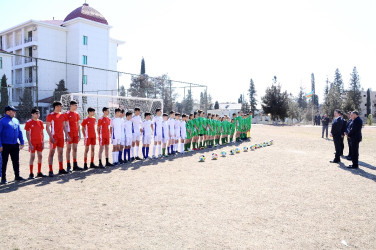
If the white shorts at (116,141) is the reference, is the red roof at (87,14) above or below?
above

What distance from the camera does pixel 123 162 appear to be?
1024 centimetres

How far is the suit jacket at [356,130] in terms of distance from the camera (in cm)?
966

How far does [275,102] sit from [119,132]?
4518 centimetres

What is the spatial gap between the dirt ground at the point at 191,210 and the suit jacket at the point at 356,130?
142 centimetres

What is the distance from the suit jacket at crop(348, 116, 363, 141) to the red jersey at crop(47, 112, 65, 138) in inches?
363

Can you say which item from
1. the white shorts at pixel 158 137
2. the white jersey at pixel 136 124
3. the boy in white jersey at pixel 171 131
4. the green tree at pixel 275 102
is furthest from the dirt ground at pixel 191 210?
the green tree at pixel 275 102

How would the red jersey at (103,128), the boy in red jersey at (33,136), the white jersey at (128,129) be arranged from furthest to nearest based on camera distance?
the white jersey at (128,129)
the red jersey at (103,128)
the boy in red jersey at (33,136)

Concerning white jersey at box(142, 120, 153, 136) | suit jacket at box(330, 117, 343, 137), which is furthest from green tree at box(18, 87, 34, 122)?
suit jacket at box(330, 117, 343, 137)

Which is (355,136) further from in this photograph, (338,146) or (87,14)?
(87,14)

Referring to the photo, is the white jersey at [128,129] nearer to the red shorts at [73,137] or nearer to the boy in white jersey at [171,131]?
the red shorts at [73,137]

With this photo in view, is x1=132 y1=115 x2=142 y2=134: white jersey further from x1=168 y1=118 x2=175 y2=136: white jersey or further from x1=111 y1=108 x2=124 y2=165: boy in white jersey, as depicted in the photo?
x1=168 y1=118 x2=175 y2=136: white jersey

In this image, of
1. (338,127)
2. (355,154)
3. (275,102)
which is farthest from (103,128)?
(275,102)

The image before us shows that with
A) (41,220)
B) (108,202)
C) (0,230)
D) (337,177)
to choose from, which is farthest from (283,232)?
(337,177)

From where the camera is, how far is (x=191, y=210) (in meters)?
5.10
